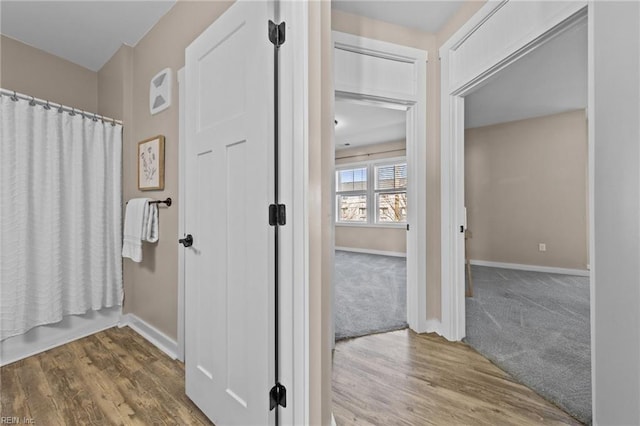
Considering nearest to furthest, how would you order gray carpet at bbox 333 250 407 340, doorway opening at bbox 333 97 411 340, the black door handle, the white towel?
the black door handle
the white towel
gray carpet at bbox 333 250 407 340
doorway opening at bbox 333 97 411 340

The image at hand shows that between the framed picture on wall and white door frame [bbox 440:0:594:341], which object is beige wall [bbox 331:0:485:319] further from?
the framed picture on wall

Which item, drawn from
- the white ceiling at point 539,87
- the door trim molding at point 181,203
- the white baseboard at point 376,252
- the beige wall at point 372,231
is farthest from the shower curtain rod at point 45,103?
the white baseboard at point 376,252

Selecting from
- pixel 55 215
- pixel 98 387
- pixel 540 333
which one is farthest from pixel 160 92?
pixel 540 333

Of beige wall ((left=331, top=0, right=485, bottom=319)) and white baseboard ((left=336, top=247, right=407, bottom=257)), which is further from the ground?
beige wall ((left=331, top=0, right=485, bottom=319))

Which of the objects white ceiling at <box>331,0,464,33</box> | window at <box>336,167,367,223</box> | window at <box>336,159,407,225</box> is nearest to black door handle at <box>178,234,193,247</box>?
white ceiling at <box>331,0,464,33</box>

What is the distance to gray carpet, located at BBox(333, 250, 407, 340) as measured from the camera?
249 cm

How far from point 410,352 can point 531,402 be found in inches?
28.0

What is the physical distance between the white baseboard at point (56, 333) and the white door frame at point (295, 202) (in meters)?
2.20

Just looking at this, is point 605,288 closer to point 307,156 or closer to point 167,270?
point 307,156

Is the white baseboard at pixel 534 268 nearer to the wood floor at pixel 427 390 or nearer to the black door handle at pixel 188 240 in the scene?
the wood floor at pixel 427 390

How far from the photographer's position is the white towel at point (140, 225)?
7.18 ft

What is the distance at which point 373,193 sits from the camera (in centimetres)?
644

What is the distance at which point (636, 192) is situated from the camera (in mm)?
995

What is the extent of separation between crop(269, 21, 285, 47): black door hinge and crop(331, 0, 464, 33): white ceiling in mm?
1204
